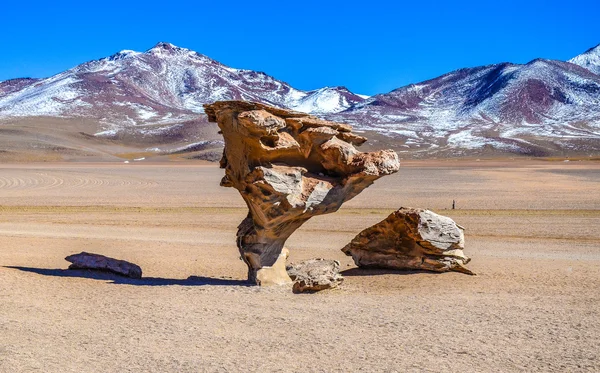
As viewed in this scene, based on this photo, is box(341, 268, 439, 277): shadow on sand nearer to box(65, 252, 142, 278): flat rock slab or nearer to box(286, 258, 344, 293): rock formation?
box(286, 258, 344, 293): rock formation

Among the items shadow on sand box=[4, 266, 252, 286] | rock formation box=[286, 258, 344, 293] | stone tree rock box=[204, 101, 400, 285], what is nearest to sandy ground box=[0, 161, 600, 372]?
shadow on sand box=[4, 266, 252, 286]

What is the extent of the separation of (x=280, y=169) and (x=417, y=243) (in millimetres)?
3750

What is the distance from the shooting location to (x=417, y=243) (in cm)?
1384

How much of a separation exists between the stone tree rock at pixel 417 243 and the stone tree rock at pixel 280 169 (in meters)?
1.50

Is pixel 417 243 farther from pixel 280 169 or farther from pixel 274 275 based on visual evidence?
pixel 280 169

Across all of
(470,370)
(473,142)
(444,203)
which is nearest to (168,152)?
(473,142)

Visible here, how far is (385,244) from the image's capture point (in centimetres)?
1435

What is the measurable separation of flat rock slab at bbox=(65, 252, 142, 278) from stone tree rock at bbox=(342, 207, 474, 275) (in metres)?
5.20

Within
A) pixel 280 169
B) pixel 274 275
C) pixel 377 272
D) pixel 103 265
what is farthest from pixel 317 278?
pixel 103 265

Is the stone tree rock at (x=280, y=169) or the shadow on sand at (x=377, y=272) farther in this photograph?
the shadow on sand at (x=377, y=272)

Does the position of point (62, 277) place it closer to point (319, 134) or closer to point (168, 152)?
point (319, 134)

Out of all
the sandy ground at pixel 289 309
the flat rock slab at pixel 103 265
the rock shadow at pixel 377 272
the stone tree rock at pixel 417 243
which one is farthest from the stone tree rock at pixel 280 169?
the flat rock slab at pixel 103 265

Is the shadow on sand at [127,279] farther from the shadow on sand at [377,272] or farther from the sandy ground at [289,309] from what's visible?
the shadow on sand at [377,272]

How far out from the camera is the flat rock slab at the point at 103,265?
13.7 metres
